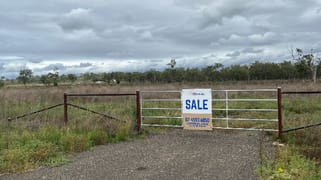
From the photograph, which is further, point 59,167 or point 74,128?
point 74,128

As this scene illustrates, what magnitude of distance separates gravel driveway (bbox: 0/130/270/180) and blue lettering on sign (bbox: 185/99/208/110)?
83 cm

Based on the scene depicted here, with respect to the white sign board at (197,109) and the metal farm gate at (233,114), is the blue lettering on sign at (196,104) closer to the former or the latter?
the white sign board at (197,109)

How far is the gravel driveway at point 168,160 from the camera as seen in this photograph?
20.3ft

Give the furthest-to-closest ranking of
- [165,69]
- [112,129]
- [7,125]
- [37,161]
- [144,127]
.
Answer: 1. [165,69]
2. [7,125]
3. [144,127]
4. [112,129]
5. [37,161]

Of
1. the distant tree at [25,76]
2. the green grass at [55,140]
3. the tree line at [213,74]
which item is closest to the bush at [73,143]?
the green grass at [55,140]

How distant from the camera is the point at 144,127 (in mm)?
10633

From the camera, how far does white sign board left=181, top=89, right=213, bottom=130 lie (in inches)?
382

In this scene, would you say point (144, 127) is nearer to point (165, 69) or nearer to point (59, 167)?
point (59, 167)

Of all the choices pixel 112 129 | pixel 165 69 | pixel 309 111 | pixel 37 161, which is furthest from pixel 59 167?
pixel 165 69

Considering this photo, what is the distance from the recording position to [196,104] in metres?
9.87

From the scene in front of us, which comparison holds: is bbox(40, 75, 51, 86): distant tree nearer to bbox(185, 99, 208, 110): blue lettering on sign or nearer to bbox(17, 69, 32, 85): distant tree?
bbox(17, 69, 32, 85): distant tree

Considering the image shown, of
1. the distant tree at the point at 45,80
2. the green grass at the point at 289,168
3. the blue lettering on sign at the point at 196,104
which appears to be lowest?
the green grass at the point at 289,168

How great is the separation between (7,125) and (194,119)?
6058 mm

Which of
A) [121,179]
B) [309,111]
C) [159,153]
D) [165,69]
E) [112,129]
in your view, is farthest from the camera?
[165,69]
